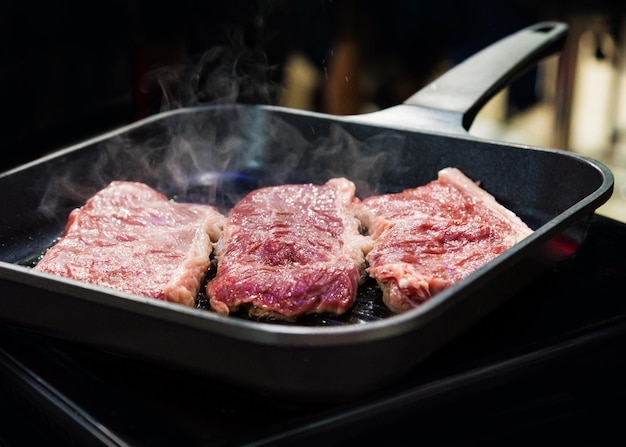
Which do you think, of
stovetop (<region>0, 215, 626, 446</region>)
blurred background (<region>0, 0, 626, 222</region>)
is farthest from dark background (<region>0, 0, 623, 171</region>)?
stovetop (<region>0, 215, 626, 446</region>)

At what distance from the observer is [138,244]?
4.83ft

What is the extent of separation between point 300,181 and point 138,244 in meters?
0.58

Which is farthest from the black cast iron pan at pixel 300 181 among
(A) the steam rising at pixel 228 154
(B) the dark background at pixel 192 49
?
(B) the dark background at pixel 192 49

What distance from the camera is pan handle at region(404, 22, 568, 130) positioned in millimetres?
1891

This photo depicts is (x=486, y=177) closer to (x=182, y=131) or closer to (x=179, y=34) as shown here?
(x=182, y=131)

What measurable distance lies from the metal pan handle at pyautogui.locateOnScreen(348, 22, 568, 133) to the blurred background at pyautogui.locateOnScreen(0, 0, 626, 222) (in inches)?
26.2

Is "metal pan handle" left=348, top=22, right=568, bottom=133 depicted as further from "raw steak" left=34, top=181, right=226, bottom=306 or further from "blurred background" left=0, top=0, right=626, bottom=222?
"blurred background" left=0, top=0, right=626, bottom=222

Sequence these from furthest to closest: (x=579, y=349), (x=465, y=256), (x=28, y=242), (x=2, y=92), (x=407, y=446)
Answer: (x=2, y=92) < (x=28, y=242) < (x=465, y=256) < (x=579, y=349) < (x=407, y=446)

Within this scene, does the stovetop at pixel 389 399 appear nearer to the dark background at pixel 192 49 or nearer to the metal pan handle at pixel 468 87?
the metal pan handle at pixel 468 87

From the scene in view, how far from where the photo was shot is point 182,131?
198 centimetres

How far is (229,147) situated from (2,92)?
103 centimetres

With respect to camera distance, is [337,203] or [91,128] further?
[91,128]

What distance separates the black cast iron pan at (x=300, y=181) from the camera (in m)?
0.97

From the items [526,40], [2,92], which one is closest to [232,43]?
[2,92]
